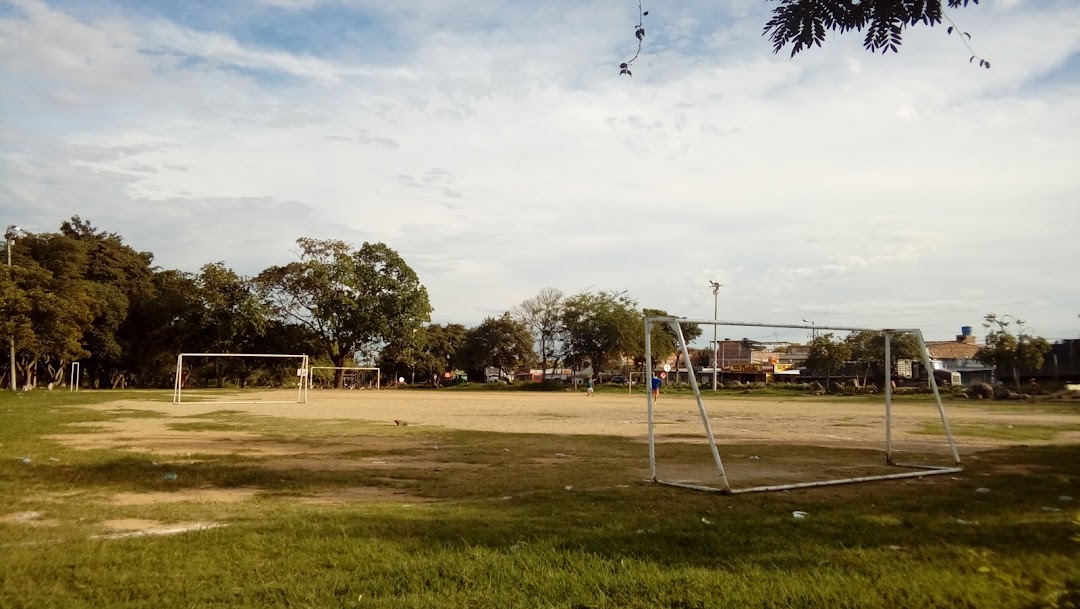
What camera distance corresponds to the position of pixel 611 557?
18.8 ft

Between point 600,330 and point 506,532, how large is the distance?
222 feet

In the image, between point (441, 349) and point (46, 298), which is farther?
point (441, 349)

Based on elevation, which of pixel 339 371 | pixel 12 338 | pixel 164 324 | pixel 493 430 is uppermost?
pixel 164 324

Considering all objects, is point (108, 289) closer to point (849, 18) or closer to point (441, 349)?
point (441, 349)

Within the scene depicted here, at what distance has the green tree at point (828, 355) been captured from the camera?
48209 mm

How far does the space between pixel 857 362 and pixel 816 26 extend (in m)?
55.0

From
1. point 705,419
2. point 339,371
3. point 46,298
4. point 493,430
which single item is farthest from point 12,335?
point 705,419

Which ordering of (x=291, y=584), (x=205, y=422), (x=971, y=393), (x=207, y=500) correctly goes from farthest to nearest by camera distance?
(x=971, y=393) → (x=205, y=422) → (x=207, y=500) → (x=291, y=584)

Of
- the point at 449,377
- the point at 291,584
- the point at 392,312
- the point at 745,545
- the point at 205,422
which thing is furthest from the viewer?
the point at 449,377

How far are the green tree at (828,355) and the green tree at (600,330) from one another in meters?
17.2

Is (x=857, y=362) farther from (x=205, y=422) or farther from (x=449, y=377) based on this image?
(x=449, y=377)

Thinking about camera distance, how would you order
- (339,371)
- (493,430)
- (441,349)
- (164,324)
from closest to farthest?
(493,430) < (164,324) < (339,371) < (441,349)

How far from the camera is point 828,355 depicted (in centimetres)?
5062

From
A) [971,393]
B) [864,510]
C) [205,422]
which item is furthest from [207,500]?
[971,393]
